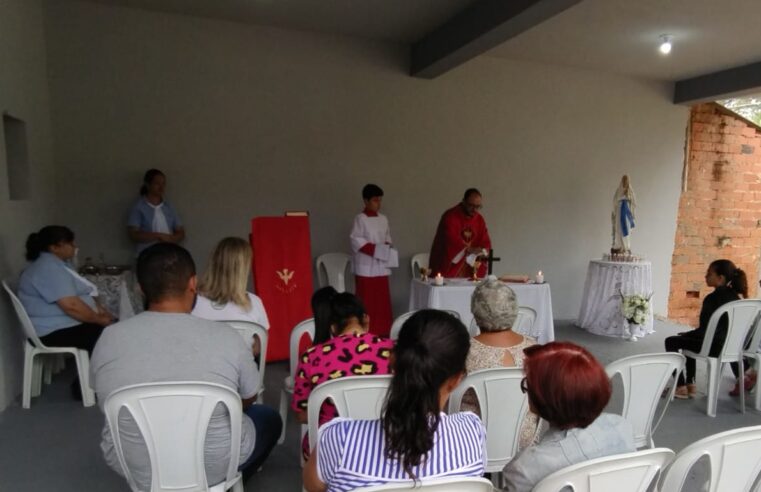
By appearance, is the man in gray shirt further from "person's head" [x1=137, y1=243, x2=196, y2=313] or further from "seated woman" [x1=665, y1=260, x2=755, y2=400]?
"seated woman" [x1=665, y1=260, x2=755, y2=400]

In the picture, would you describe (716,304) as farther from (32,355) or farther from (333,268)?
(32,355)

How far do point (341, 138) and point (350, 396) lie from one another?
12.4ft

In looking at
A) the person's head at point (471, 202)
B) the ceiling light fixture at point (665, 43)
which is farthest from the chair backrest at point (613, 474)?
the ceiling light fixture at point (665, 43)

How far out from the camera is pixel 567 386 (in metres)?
1.14

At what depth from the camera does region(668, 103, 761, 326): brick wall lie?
6668mm

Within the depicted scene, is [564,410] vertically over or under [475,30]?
under

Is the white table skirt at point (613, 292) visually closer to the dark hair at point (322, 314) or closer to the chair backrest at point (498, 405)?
the chair backrest at point (498, 405)

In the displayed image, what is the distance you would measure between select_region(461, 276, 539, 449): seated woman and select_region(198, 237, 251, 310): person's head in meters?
1.25

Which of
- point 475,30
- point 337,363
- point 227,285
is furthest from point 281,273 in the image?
point 475,30

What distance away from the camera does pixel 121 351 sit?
60.4 inches

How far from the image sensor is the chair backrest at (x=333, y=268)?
16.4 feet

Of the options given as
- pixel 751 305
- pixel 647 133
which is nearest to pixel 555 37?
pixel 647 133

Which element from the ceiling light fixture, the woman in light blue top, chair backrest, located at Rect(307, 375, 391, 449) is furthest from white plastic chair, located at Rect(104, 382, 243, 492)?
the ceiling light fixture

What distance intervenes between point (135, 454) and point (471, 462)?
1.06 meters
